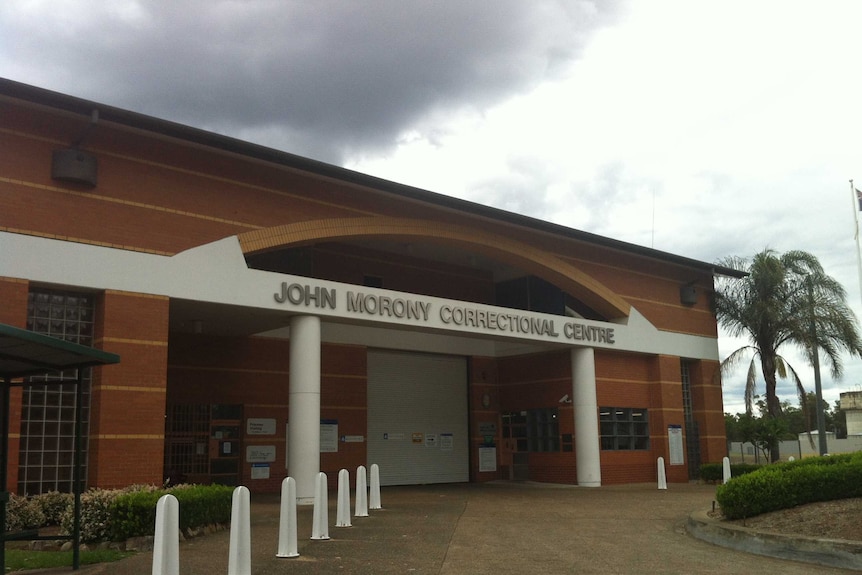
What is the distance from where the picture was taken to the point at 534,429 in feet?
88.3

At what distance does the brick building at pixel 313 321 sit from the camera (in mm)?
14891

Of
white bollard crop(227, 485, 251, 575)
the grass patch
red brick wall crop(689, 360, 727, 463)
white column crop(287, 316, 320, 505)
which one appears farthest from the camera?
red brick wall crop(689, 360, 727, 463)

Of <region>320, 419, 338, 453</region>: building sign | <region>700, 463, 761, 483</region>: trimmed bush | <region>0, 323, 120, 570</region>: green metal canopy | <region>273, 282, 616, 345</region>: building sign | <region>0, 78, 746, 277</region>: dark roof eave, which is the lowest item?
<region>700, 463, 761, 483</region>: trimmed bush

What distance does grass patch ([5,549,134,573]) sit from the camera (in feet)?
31.8

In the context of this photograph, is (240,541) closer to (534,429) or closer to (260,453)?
(260,453)

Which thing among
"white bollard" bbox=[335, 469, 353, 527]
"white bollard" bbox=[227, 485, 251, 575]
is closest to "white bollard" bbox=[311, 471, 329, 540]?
"white bollard" bbox=[335, 469, 353, 527]

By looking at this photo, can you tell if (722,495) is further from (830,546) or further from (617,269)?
(617,269)

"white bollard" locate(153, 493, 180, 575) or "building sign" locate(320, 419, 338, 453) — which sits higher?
"building sign" locate(320, 419, 338, 453)

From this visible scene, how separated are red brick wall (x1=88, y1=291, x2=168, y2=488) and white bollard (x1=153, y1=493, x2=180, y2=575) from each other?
8.22 m

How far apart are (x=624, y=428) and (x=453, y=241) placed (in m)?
9.39

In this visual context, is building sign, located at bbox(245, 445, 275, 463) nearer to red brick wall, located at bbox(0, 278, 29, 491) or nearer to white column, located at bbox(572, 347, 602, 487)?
red brick wall, located at bbox(0, 278, 29, 491)

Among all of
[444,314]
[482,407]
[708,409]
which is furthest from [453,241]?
[708,409]

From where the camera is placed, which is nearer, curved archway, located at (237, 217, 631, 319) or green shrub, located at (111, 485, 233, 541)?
green shrub, located at (111, 485, 233, 541)

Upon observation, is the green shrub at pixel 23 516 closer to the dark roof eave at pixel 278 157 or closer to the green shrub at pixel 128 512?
the green shrub at pixel 128 512
